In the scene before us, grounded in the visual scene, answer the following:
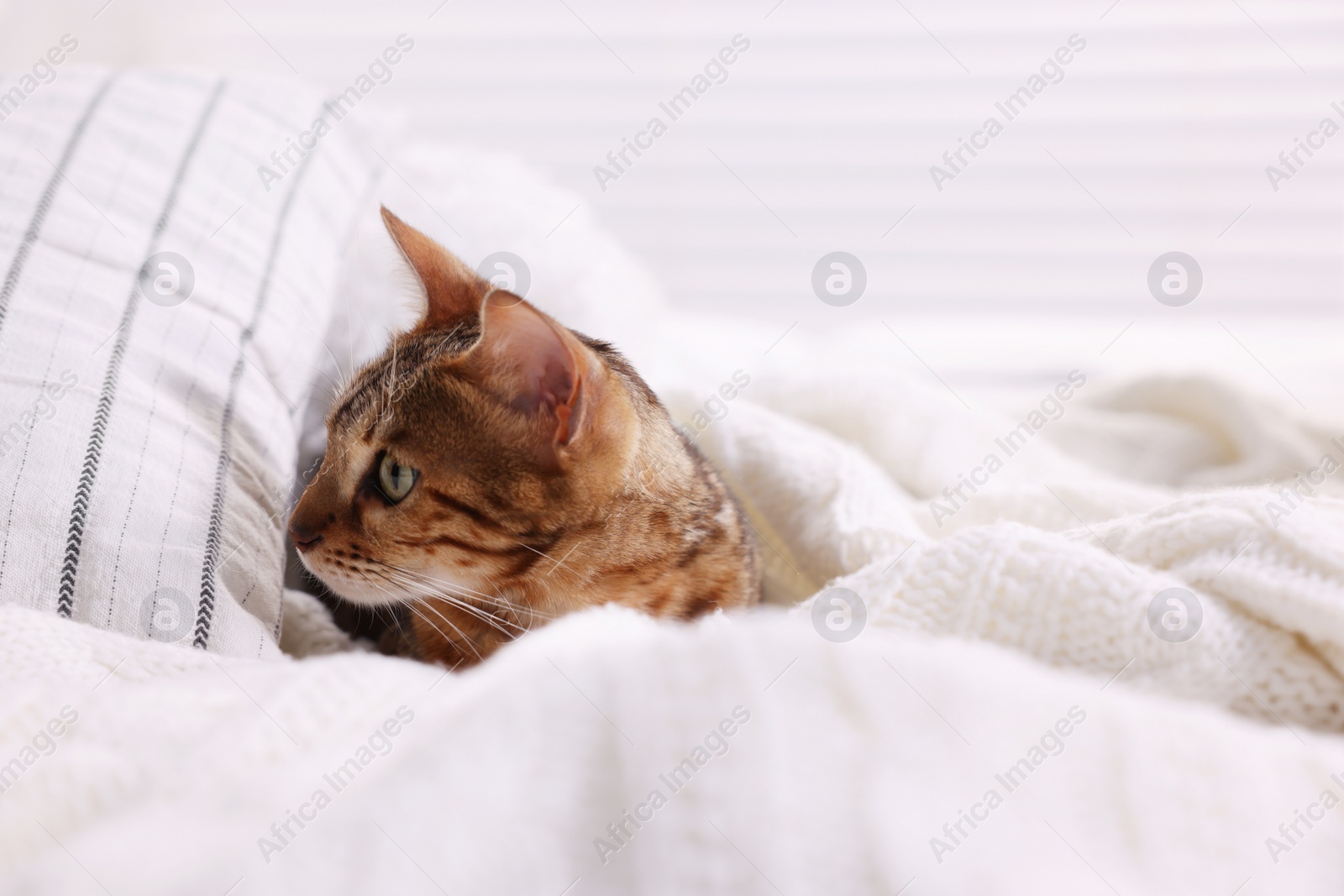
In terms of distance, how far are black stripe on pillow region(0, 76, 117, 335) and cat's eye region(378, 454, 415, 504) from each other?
37cm

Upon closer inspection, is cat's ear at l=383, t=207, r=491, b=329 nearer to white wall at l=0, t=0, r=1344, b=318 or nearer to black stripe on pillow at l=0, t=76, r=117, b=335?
black stripe on pillow at l=0, t=76, r=117, b=335

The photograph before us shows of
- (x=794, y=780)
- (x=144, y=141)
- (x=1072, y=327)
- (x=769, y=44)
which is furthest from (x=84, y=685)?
(x=769, y=44)

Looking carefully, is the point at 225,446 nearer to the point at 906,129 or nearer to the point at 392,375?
the point at 392,375

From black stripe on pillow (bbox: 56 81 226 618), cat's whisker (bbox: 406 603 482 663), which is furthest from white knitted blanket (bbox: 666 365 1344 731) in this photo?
black stripe on pillow (bbox: 56 81 226 618)

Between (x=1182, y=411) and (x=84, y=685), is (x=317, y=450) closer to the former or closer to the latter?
(x=84, y=685)

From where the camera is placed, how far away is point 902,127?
2.72m

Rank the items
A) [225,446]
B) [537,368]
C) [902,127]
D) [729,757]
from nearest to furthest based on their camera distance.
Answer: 1. [729,757]
2. [537,368]
3. [225,446]
4. [902,127]

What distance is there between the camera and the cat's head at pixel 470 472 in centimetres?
78

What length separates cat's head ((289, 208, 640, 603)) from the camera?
784 millimetres

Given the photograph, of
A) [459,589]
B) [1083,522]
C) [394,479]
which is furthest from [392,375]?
[1083,522]

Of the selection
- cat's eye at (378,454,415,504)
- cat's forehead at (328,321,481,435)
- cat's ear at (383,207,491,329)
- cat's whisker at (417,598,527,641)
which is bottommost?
cat's whisker at (417,598,527,641)

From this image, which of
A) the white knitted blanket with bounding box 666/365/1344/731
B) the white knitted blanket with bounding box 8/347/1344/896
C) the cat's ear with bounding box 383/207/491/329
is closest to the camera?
the white knitted blanket with bounding box 8/347/1344/896

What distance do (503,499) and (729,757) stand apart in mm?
421

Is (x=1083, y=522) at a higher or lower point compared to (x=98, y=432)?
higher
